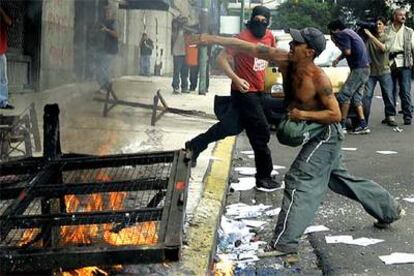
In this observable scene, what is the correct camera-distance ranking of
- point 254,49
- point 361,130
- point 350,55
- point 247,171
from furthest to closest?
point 361,130, point 350,55, point 247,171, point 254,49

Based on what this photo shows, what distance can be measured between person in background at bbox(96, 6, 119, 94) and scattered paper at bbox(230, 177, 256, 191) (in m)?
1.56

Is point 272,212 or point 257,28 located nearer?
point 272,212

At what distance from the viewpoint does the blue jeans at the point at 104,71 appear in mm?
4931

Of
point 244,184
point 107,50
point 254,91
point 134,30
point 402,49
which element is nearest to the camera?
point 107,50

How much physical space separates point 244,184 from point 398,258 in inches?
88.6

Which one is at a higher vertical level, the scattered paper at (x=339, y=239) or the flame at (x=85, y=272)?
the flame at (x=85, y=272)

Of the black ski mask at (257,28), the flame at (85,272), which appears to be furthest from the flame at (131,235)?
the black ski mask at (257,28)

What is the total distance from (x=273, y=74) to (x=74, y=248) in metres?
7.61

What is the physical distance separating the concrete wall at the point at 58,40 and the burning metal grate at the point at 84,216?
41.4 inches

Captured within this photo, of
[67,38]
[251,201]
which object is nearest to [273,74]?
[251,201]

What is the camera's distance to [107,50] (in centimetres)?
457

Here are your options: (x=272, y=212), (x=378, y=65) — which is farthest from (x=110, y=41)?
(x=378, y=65)

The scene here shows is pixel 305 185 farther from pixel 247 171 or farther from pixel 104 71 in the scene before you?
pixel 247 171

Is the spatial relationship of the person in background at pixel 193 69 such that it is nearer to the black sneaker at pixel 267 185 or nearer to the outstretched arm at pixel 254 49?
the black sneaker at pixel 267 185
